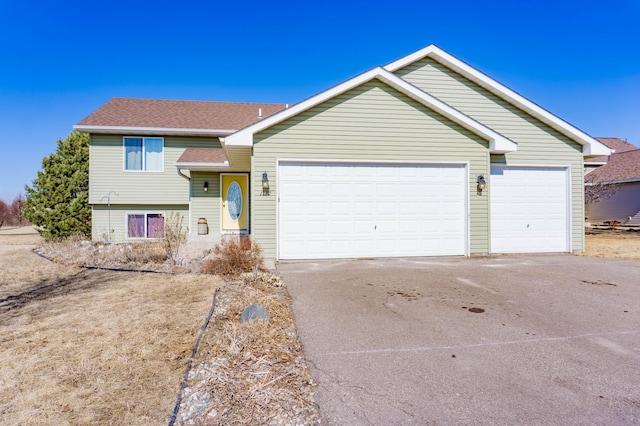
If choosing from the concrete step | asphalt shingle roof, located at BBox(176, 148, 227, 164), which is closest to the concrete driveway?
asphalt shingle roof, located at BBox(176, 148, 227, 164)

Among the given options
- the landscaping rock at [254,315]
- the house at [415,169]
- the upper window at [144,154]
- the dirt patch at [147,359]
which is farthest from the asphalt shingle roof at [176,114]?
the landscaping rock at [254,315]

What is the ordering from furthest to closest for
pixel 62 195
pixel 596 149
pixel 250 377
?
1. pixel 62 195
2. pixel 596 149
3. pixel 250 377

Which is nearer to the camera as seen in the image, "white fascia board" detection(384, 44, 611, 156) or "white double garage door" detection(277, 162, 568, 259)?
"white double garage door" detection(277, 162, 568, 259)

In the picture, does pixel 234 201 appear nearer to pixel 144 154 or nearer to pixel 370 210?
pixel 144 154

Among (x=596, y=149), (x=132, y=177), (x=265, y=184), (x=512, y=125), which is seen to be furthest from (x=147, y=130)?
(x=596, y=149)

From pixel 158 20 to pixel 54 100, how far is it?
27.6 feet

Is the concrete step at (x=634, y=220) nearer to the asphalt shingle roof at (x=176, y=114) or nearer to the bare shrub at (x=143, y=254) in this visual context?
the asphalt shingle roof at (x=176, y=114)

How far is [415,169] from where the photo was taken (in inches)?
357

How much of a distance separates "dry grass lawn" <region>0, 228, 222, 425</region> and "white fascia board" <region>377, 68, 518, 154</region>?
20.4ft

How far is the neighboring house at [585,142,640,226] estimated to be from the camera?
65.4 ft

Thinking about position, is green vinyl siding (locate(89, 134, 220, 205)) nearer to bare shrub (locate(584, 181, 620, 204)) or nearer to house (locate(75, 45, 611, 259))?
house (locate(75, 45, 611, 259))

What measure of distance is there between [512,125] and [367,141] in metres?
4.67

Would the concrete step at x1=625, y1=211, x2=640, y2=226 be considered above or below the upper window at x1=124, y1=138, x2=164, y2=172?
below

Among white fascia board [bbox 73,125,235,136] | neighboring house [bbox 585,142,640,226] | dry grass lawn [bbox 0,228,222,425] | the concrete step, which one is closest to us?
dry grass lawn [bbox 0,228,222,425]
